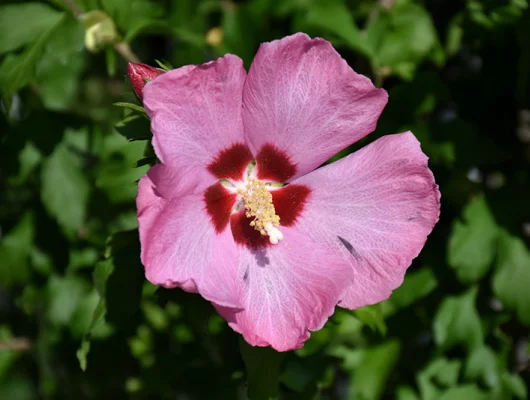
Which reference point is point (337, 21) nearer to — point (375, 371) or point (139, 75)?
point (139, 75)

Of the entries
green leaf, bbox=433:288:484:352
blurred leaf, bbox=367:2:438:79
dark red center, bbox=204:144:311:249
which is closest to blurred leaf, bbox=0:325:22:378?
dark red center, bbox=204:144:311:249

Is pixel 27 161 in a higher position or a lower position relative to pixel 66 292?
higher

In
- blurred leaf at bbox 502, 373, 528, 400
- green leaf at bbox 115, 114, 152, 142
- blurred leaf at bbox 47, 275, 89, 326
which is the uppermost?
green leaf at bbox 115, 114, 152, 142

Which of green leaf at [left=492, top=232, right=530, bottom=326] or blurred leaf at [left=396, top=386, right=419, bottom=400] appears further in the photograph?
blurred leaf at [left=396, top=386, right=419, bottom=400]

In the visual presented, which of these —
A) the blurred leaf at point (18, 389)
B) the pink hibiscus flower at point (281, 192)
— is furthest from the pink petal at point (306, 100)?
the blurred leaf at point (18, 389)

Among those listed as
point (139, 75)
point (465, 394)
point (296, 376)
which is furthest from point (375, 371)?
point (139, 75)

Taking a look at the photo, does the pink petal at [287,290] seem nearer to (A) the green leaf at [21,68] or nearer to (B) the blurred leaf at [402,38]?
(A) the green leaf at [21,68]

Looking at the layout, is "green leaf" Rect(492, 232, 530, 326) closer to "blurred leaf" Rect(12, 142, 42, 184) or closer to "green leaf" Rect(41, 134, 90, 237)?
"green leaf" Rect(41, 134, 90, 237)
